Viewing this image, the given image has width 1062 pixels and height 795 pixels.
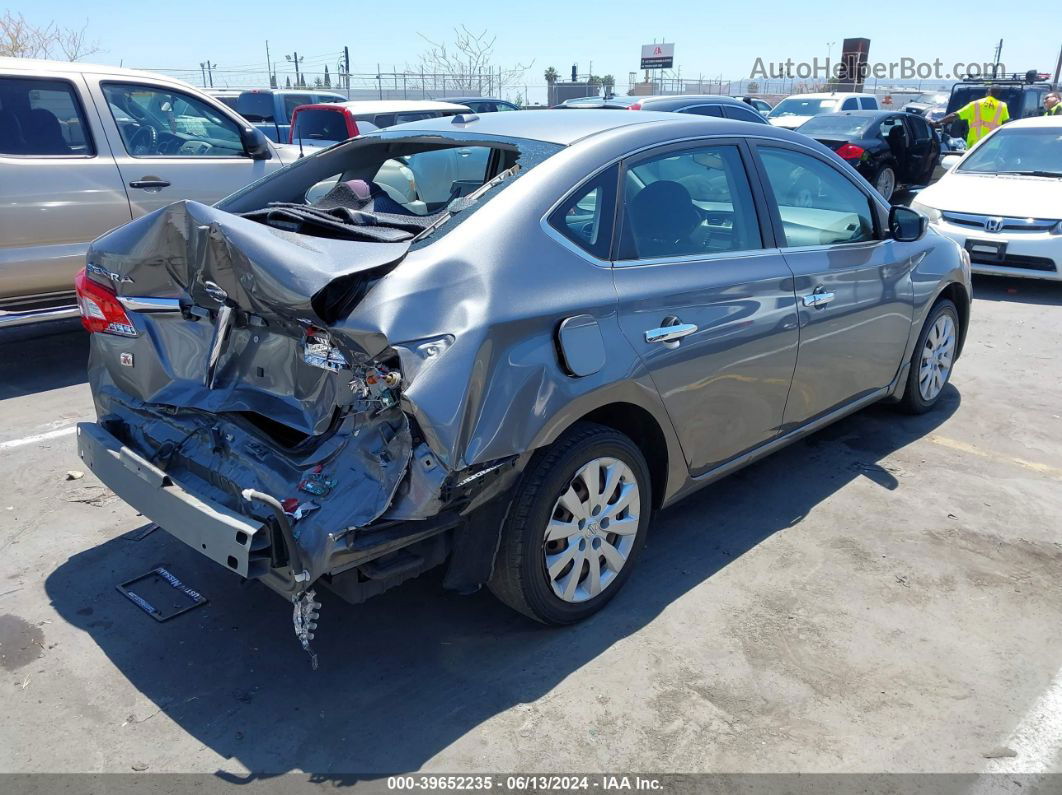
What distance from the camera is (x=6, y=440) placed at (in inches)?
195

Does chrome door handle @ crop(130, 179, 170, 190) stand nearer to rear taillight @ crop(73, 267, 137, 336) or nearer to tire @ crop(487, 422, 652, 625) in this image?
rear taillight @ crop(73, 267, 137, 336)

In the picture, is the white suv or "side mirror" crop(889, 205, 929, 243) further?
the white suv

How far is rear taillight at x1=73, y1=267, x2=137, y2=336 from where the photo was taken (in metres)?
3.39

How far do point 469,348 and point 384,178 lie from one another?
5.80 ft

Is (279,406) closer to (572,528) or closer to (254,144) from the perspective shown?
(572,528)

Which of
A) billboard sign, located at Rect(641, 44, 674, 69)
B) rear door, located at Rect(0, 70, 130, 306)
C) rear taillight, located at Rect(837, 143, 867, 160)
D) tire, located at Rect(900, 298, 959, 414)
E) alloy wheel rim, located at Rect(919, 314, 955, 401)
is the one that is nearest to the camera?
tire, located at Rect(900, 298, 959, 414)

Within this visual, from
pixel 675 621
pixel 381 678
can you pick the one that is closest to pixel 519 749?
pixel 381 678

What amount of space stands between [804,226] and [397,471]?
2.55 m

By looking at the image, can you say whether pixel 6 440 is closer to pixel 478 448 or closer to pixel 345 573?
pixel 345 573

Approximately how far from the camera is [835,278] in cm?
417

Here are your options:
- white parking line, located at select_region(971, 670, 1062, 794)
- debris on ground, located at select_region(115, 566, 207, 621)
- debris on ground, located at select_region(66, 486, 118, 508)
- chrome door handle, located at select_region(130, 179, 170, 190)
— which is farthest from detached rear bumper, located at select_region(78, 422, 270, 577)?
chrome door handle, located at select_region(130, 179, 170, 190)

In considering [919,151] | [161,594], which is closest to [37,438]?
[161,594]

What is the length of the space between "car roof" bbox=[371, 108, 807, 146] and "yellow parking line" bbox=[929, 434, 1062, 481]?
2244mm

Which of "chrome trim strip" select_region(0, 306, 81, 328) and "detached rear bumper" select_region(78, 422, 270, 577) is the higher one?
"detached rear bumper" select_region(78, 422, 270, 577)
